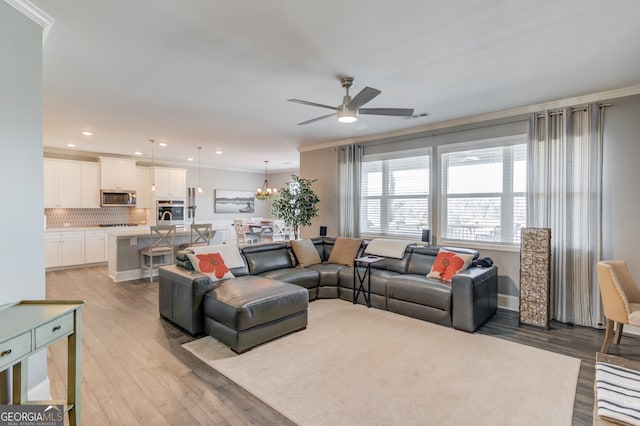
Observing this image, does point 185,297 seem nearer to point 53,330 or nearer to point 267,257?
point 267,257

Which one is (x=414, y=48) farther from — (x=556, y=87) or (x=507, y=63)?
(x=556, y=87)

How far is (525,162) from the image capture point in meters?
4.37

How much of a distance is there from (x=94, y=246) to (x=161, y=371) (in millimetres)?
6034

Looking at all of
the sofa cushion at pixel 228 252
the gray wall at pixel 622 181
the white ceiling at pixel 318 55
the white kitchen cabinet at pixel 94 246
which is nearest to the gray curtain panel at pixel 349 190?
the white ceiling at pixel 318 55

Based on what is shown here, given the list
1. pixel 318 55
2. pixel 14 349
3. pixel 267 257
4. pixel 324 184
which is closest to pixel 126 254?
pixel 267 257

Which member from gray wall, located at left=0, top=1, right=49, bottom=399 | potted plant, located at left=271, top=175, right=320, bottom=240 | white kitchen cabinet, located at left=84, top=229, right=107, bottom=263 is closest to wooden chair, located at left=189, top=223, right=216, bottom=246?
potted plant, located at left=271, top=175, right=320, bottom=240

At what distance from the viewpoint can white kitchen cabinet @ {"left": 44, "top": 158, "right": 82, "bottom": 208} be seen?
276 inches

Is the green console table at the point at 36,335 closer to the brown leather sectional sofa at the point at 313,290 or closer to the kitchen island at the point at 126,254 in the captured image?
the brown leather sectional sofa at the point at 313,290

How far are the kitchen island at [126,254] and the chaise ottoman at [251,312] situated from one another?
3.54 m

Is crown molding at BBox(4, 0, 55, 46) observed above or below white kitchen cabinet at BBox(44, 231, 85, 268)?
above

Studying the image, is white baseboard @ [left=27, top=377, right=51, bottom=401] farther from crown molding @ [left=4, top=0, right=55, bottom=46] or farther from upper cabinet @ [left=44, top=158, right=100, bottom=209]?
upper cabinet @ [left=44, top=158, right=100, bottom=209]

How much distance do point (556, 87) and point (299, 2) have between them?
10.5 feet

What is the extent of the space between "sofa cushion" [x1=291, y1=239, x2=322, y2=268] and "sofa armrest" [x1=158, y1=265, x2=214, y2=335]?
1.84 metres

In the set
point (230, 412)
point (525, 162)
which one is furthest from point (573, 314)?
point (230, 412)
